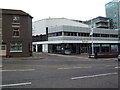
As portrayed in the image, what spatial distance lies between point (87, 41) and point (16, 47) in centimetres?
2602

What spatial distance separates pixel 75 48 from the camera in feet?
163

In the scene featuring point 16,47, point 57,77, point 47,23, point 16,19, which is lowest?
point 57,77

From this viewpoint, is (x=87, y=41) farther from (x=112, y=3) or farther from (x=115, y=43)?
(x=112, y=3)


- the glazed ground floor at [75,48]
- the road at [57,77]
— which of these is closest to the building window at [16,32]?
the road at [57,77]

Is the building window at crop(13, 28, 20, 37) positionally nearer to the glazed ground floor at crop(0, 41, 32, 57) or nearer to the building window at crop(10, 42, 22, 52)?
the glazed ground floor at crop(0, 41, 32, 57)

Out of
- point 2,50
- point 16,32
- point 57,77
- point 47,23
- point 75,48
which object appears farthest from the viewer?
point 47,23

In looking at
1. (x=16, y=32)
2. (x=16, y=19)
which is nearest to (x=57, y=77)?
(x=16, y=32)

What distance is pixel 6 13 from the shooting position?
30.7 metres

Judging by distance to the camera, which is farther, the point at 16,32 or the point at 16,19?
the point at 16,19

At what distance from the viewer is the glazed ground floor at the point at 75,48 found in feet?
155

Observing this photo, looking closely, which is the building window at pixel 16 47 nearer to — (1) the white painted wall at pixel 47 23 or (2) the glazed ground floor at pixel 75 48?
(2) the glazed ground floor at pixel 75 48

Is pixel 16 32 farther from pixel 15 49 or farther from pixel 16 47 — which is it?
pixel 15 49

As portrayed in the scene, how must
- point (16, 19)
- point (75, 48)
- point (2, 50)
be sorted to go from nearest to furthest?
1. point (2, 50)
2. point (16, 19)
3. point (75, 48)

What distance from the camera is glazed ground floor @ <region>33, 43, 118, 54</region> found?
47388 millimetres
